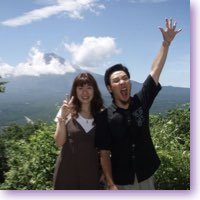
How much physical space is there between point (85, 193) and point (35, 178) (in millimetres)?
1289

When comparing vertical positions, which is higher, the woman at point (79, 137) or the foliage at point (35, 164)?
the woman at point (79, 137)

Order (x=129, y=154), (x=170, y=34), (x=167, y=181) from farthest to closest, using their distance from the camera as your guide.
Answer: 1. (x=167, y=181)
2. (x=170, y=34)
3. (x=129, y=154)

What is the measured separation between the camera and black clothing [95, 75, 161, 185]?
9.15 ft

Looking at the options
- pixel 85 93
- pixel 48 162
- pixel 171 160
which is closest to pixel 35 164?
pixel 48 162

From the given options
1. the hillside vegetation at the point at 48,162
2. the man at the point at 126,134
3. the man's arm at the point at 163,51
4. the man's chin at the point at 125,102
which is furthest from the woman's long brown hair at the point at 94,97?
the hillside vegetation at the point at 48,162

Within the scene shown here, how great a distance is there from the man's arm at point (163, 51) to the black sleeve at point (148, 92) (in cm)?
4

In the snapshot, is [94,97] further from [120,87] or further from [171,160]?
[171,160]

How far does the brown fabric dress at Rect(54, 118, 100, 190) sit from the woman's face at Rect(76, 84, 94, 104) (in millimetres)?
167

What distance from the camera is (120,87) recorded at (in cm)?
282

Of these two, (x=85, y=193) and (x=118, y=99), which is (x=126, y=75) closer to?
(x=118, y=99)

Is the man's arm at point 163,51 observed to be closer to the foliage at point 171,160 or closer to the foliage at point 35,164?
the foliage at point 171,160

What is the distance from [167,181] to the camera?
402 centimetres

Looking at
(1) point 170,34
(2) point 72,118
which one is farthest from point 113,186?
(1) point 170,34

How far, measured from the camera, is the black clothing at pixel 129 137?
9.15ft
